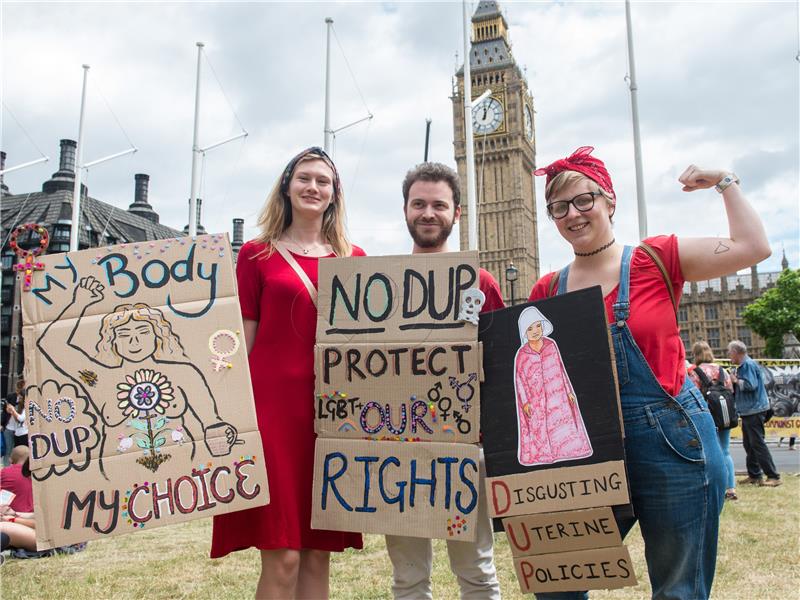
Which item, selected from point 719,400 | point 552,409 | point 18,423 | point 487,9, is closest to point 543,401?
point 552,409

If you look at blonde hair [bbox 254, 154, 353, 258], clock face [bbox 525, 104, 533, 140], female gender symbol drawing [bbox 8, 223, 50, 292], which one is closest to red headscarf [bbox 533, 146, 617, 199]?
blonde hair [bbox 254, 154, 353, 258]

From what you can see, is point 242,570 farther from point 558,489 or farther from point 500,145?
point 500,145

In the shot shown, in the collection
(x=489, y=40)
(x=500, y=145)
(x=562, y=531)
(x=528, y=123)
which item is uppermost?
(x=489, y=40)

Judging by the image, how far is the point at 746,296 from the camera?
6197 cm

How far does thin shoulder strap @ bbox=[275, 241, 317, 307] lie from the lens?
2.39m

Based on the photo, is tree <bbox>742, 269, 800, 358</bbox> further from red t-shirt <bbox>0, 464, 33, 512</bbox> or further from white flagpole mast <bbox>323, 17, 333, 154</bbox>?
red t-shirt <bbox>0, 464, 33, 512</bbox>

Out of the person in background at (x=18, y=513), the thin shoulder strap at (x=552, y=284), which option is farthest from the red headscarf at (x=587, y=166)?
the person in background at (x=18, y=513)

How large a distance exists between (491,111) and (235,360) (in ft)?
198

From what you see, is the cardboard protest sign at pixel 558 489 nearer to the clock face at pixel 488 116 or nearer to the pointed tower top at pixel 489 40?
the clock face at pixel 488 116

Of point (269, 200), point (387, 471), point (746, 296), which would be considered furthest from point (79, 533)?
point (746, 296)

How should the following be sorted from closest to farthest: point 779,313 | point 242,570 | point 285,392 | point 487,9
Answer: point 285,392 → point 242,570 → point 779,313 → point 487,9

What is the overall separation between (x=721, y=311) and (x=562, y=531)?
6795 cm

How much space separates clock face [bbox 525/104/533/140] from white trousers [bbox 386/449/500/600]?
209 ft

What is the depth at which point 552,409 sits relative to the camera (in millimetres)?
2082
